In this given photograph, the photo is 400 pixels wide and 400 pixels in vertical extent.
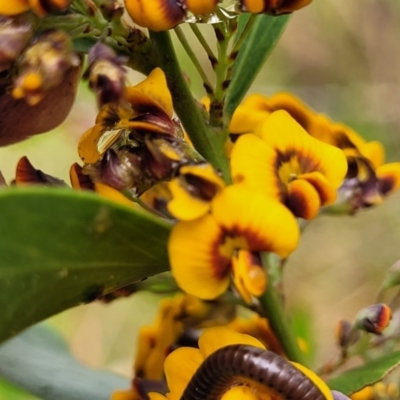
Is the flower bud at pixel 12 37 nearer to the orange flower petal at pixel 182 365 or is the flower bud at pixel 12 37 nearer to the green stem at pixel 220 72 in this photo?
the green stem at pixel 220 72

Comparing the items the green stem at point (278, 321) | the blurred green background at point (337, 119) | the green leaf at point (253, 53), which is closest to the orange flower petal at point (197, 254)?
the green stem at point (278, 321)

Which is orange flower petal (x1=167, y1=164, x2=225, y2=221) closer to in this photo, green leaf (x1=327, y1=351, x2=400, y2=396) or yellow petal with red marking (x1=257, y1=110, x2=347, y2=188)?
yellow petal with red marking (x1=257, y1=110, x2=347, y2=188)

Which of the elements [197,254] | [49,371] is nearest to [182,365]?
[197,254]

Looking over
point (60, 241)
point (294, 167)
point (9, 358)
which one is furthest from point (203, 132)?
point (9, 358)

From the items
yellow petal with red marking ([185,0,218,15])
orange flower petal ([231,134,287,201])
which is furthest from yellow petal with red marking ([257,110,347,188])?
yellow petal with red marking ([185,0,218,15])

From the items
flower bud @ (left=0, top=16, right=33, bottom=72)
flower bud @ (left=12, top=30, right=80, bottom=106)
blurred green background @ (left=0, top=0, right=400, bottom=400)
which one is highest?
flower bud @ (left=0, top=16, right=33, bottom=72)

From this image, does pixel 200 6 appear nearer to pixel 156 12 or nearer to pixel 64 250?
pixel 156 12

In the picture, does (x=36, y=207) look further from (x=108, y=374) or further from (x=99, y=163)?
(x=108, y=374)
